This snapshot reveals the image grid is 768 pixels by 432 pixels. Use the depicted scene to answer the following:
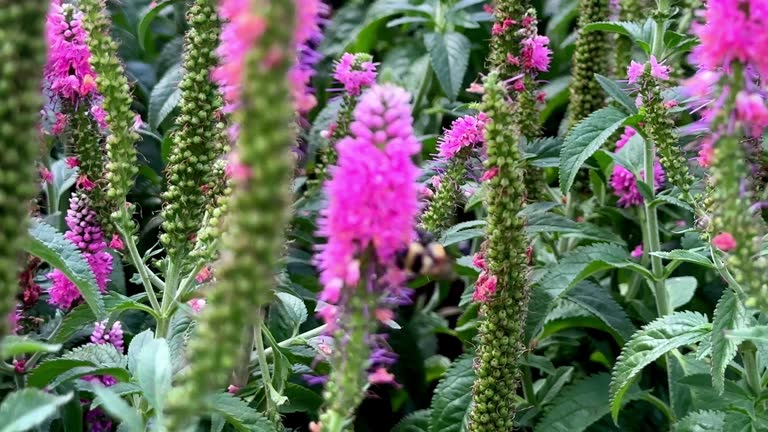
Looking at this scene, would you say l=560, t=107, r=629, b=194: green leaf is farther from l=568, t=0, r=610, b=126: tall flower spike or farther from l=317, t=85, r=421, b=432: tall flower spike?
l=317, t=85, r=421, b=432: tall flower spike

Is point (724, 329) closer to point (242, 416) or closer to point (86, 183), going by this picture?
point (242, 416)

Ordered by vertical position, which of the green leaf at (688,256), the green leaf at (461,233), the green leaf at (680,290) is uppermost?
the green leaf at (461,233)

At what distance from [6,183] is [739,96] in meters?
1.05

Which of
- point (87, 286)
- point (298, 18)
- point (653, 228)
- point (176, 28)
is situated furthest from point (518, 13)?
point (176, 28)

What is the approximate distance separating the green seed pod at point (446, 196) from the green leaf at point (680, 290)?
3.26ft

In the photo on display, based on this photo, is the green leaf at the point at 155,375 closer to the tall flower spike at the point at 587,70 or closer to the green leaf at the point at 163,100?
the green leaf at the point at 163,100

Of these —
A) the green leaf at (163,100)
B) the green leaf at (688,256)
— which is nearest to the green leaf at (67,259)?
the green leaf at (163,100)

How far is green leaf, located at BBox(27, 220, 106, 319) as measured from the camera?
1930mm

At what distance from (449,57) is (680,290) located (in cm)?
113

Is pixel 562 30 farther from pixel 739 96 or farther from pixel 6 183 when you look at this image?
pixel 6 183

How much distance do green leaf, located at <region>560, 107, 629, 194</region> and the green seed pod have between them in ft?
1.09

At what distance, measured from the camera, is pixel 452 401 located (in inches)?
98.6

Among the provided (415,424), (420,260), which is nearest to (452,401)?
(415,424)

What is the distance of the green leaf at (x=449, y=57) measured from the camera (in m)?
3.39
